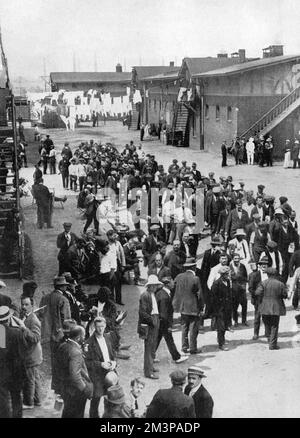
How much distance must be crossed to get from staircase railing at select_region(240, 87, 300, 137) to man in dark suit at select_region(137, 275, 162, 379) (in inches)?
942

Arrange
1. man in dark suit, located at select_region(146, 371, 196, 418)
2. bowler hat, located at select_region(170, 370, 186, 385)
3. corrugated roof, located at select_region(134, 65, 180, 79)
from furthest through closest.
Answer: corrugated roof, located at select_region(134, 65, 180, 79) < bowler hat, located at select_region(170, 370, 186, 385) < man in dark suit, located at select_region(146, 371, 196, 418)

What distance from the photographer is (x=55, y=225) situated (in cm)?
1831

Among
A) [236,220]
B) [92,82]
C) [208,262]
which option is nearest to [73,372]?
[208,262]

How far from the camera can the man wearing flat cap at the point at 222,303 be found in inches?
364

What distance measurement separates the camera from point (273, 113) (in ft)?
105

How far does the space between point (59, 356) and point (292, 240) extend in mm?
6739

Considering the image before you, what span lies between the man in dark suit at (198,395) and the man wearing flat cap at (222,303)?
116 inches

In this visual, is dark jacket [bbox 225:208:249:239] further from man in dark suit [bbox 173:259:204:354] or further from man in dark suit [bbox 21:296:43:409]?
man in dark suit [bbox 21:296:43:409]

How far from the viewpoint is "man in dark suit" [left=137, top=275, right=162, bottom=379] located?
27.6 feet

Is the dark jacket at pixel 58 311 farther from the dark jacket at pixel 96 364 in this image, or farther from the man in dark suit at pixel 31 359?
the dark jacket at pixel 96 364

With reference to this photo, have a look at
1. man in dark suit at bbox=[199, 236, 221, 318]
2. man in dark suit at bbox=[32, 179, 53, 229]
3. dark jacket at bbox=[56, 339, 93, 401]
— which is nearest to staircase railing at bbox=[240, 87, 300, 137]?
man in dark suit at bbox=[32, 179, 53, 229]

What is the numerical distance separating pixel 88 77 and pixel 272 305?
65.1m

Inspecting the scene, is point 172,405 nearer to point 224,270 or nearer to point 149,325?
point 149,325
